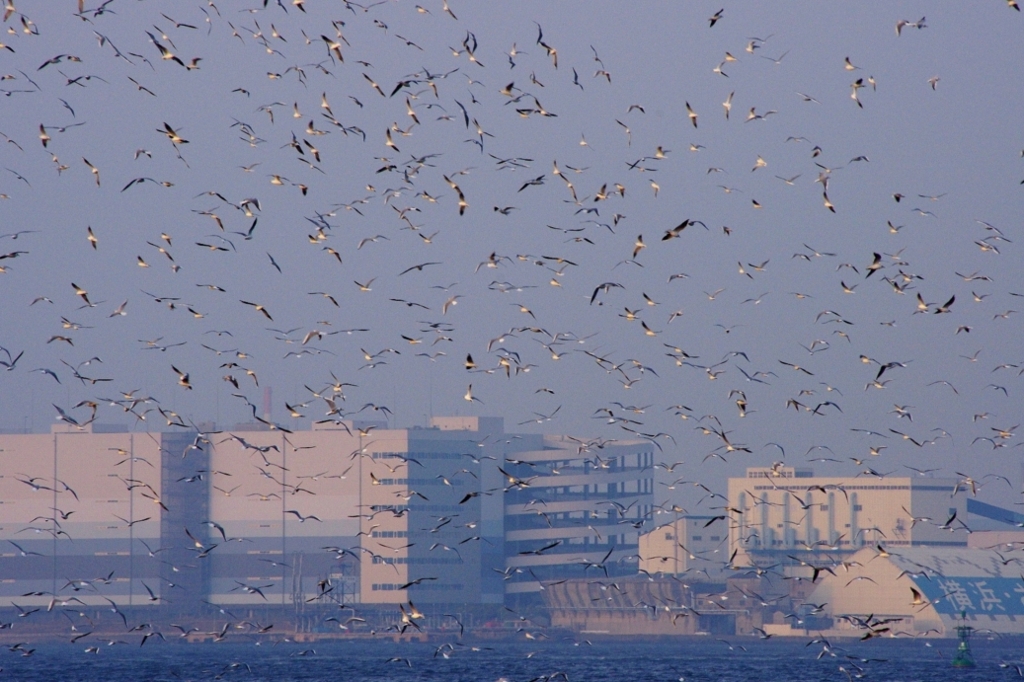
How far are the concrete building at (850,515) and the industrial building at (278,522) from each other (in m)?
14.6

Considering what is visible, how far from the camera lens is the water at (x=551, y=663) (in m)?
89.9

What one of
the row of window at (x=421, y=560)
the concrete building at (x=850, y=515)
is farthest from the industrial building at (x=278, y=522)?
the concrete building at (x=850, y=515)

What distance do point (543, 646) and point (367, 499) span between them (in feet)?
127

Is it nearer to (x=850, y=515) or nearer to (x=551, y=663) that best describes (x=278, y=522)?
(x=850, y=515)

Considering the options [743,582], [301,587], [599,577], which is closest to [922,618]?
[743,582]

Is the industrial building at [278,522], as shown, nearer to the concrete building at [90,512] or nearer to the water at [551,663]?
the concrete building at [90,512]

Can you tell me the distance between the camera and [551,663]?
110062 millimetres

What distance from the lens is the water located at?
295 feet

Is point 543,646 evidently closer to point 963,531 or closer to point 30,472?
point 963,531

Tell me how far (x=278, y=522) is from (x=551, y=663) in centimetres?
8355

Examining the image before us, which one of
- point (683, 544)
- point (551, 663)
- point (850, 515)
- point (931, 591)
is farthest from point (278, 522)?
point (551, 663)

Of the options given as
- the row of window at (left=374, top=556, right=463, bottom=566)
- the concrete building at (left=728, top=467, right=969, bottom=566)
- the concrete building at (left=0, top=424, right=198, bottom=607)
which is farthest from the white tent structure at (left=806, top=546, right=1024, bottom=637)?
the concrete building at (left=0, top=424, right=198, bottom=607)

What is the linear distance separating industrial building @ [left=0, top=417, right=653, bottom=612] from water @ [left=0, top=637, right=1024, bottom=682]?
955 inches

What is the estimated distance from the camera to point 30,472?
196 meters
